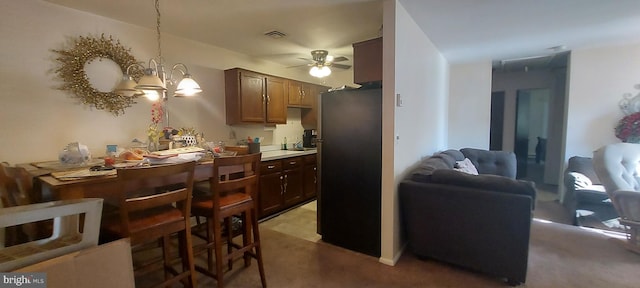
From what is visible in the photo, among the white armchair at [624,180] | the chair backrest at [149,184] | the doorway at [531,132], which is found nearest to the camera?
the chair backrest at [149,184]

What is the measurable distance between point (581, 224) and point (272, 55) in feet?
15.4

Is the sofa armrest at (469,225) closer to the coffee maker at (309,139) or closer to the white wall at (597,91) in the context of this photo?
the coffee maker at (309,139)

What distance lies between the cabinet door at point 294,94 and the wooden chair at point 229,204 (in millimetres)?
2436

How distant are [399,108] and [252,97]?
2186mm

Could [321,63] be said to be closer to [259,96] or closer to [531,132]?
[259,96]

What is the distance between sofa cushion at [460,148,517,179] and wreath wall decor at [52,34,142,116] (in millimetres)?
4667

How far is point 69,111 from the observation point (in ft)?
8.48

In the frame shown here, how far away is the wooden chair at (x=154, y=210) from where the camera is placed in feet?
4.92

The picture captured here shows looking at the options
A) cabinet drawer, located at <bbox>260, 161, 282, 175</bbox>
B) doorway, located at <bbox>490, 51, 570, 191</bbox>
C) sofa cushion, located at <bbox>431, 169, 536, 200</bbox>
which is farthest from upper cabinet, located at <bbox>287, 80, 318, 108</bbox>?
doorway, located at <bbox>490, 51, 570, 191</bbox>

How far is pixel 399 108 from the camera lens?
2.50 m

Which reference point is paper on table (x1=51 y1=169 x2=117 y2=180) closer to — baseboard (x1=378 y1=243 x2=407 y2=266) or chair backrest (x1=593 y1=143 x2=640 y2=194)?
baseboard (x1=378 y1=243 x2=407 y2=266)

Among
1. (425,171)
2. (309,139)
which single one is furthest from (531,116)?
(425,171)

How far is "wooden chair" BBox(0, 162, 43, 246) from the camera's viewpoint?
1734 millimetres

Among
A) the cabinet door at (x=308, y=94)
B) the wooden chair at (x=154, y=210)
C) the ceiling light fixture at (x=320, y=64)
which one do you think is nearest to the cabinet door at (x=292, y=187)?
the cabinet door at (x=308, y=94)
